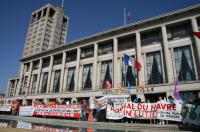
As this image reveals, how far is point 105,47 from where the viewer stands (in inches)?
1362

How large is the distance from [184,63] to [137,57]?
6.97 m

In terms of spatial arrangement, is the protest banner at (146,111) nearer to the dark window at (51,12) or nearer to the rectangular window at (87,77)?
the rectangular window at (87,77)

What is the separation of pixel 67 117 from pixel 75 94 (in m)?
15.4

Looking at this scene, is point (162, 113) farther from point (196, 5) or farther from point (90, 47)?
point (90, 47)

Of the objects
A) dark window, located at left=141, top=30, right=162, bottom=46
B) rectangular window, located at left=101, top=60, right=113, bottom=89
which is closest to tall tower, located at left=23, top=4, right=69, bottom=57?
rectangular window, located at left=101, top=60, right=113, bottom=89

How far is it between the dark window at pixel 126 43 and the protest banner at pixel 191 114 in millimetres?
20868

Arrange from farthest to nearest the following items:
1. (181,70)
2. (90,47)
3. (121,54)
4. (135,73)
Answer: (90,47) → (121,54) → (135,73) → (181,70)

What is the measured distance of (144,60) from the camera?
93.7 feet

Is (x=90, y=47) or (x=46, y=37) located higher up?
(x=46, y=37)

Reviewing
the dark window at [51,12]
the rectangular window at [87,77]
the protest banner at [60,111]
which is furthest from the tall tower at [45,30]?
the protest banner at [60,111]

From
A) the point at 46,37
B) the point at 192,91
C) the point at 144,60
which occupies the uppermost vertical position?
the point at 46,37

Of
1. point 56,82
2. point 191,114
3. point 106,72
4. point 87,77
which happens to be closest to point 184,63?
point 106,72

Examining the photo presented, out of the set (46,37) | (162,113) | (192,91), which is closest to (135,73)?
(192,91)

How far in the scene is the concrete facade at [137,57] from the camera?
24312 mm
